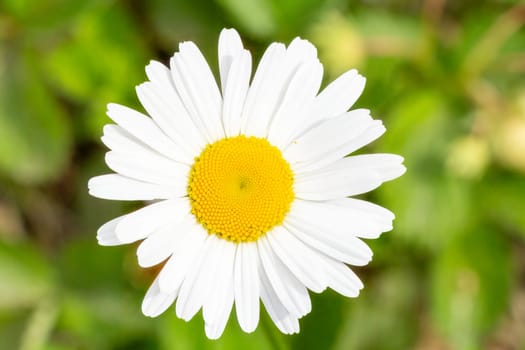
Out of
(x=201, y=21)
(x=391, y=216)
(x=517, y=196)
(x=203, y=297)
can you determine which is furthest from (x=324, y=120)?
(x=517, y=196)

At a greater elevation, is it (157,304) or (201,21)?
(201,21)

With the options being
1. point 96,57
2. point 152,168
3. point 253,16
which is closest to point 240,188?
point 152,168

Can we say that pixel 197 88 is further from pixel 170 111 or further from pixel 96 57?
pixel 96 57

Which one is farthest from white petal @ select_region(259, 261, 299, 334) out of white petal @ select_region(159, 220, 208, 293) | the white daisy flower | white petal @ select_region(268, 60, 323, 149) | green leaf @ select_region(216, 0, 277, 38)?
green leaf @ select_region(216, 0, 277, 38)

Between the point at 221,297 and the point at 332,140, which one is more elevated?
the point at 332,140

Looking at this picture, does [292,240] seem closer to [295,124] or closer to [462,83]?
[295,124]

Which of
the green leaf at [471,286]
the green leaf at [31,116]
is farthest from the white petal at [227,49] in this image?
the green leaf at [471,286]
